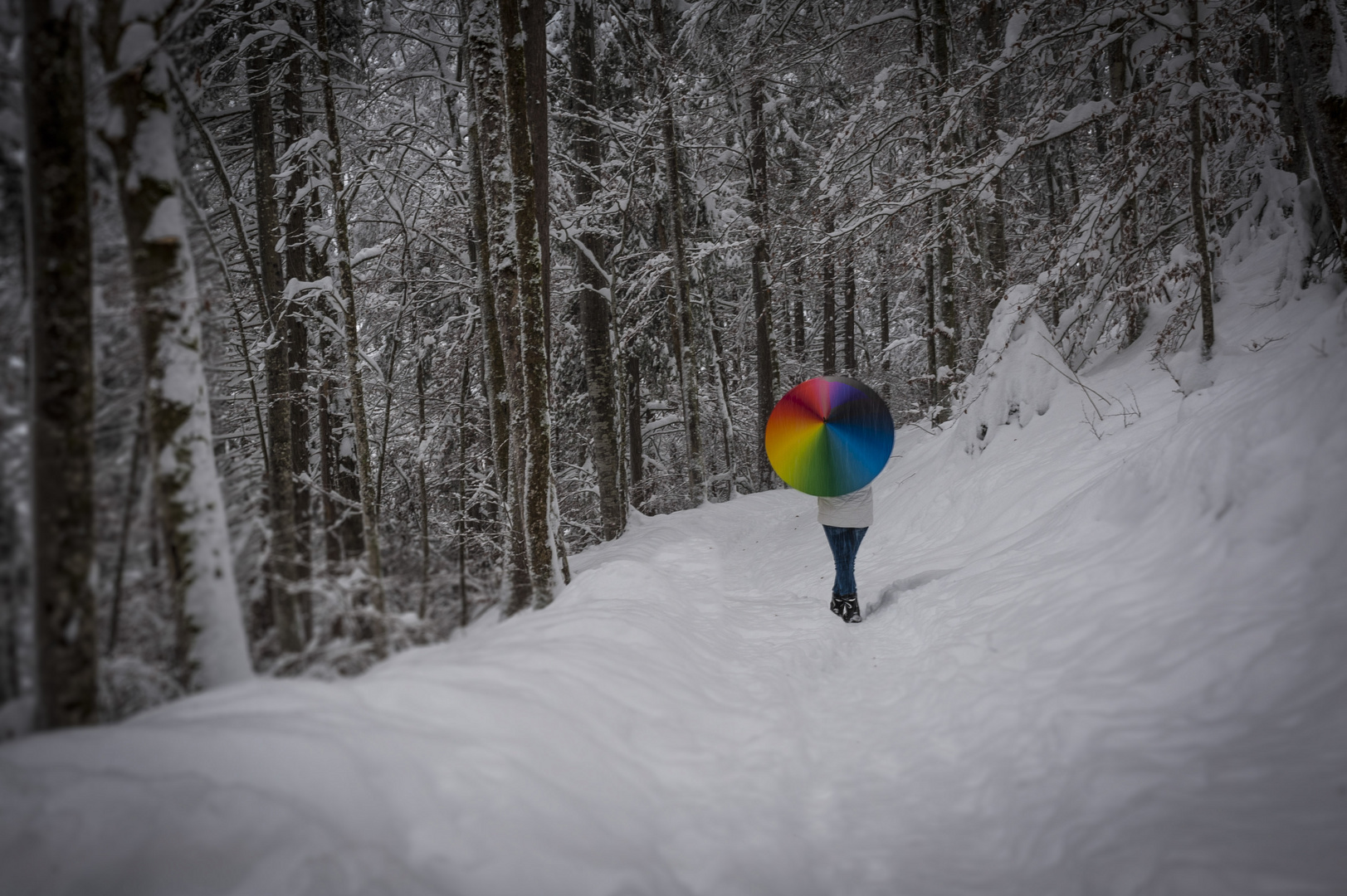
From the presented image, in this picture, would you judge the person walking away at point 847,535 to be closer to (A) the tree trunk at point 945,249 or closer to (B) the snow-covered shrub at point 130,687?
(A) the tree trunk at point 945,249

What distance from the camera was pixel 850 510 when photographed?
5.80 m

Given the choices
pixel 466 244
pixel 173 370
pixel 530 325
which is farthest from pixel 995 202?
pixel 173 370

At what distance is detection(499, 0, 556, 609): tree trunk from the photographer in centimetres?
558

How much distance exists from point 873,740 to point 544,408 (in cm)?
370

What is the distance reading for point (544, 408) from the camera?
5.66 meters

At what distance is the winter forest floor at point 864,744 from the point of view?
1.90m

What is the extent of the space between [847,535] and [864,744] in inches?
95.8

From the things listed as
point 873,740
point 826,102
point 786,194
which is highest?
point 826,102

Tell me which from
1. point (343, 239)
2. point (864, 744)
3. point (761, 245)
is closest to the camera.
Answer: point (864, 744)

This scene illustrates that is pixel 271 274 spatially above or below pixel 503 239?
above

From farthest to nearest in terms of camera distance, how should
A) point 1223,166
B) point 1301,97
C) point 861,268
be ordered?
point 861,268 < point 1223,166 < point 1301,97

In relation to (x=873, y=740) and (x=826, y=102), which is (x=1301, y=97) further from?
(x=826, y=102)

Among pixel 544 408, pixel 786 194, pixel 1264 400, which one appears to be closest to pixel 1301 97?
pixel 1264 400

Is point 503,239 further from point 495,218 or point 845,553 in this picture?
point 845,553
